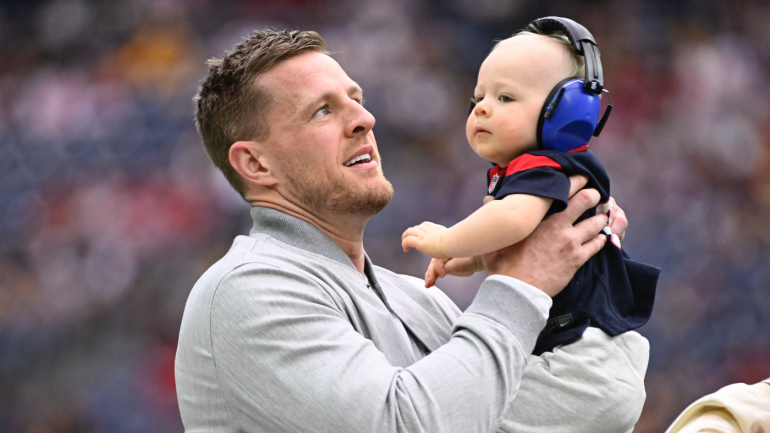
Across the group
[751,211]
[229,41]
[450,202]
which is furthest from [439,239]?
[751,211]

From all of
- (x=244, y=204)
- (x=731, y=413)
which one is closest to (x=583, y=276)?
(x=731, y=413)

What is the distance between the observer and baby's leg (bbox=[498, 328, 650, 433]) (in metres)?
1.59

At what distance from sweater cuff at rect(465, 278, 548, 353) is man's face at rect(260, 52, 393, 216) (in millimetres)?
494

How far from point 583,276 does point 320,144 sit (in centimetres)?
74

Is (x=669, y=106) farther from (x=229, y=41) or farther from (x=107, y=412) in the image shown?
(x=107, y=412)

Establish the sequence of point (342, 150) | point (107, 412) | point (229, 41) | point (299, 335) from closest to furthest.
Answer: point (299, 335)
point (342, 150)
point (107, 412)
point (229, 41)

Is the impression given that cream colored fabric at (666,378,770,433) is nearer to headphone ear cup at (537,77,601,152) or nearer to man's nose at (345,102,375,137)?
headphone ear cup at (537,77,601,152)

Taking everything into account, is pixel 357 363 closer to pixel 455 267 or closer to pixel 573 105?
pixel 455 267

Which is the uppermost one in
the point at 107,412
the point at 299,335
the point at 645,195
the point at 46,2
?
the point at 46,2

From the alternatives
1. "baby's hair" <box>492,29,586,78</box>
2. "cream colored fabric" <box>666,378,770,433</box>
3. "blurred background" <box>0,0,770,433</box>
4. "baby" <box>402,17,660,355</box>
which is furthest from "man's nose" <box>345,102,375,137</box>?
"blurred background" <box>0,0,770,433</box>

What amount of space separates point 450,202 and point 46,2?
10.6 feet

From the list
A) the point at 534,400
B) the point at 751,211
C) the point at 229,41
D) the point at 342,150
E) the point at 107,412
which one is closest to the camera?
the point at 534,400

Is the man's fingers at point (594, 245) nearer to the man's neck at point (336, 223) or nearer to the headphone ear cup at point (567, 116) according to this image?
the headphone ear cup at point (567, 116)

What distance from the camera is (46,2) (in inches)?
207
